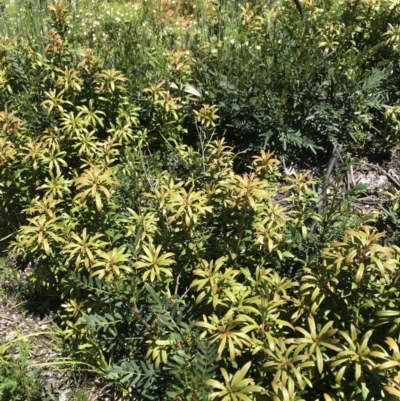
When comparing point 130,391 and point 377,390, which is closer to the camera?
point 377,390

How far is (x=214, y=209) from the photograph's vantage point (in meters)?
2.33

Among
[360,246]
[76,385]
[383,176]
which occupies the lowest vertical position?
[76,385]

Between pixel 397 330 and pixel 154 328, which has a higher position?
pixel 397 330

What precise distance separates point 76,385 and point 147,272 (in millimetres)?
829

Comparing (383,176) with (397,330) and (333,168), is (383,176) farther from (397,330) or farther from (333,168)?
(397,330)

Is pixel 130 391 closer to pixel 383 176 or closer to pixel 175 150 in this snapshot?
pixel 175 150

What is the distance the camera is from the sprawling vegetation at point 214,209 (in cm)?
180

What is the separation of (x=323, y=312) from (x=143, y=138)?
5.56ft

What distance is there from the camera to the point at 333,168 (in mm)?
3119

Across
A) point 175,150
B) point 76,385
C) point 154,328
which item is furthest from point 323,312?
point 175,150

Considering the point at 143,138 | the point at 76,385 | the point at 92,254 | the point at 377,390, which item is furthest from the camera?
the point at 143,138

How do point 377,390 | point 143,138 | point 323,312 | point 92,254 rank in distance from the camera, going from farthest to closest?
1. point 143,138
2. point 92,254
3. point 323,312
4. point 377,390

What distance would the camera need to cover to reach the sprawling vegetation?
180 cm

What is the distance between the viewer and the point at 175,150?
319cm
